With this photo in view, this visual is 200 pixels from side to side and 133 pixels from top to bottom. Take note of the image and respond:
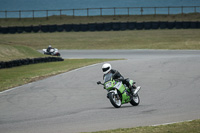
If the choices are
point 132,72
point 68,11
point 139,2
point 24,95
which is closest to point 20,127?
point 24,95

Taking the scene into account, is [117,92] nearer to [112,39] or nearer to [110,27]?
[112,39]

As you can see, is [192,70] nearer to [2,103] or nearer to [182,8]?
[2,103]

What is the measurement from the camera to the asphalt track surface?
25.5 feet

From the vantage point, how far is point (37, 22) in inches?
2357

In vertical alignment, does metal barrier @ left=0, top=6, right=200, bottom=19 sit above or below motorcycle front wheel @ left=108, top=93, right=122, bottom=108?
above

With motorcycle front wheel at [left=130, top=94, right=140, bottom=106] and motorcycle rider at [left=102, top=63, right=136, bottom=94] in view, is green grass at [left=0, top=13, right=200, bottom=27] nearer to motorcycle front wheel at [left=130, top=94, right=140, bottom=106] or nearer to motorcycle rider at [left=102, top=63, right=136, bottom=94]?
motorcycle front wheel at [left=130, top=94, right=140, bottom=106]

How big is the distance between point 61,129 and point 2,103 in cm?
426

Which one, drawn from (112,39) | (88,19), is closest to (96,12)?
(88,19)

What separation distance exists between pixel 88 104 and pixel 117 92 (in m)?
1.01

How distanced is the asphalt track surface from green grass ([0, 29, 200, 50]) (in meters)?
24.1

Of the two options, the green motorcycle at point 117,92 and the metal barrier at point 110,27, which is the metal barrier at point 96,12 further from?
the green motorcycle at point 117,92

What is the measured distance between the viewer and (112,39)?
46.7 m

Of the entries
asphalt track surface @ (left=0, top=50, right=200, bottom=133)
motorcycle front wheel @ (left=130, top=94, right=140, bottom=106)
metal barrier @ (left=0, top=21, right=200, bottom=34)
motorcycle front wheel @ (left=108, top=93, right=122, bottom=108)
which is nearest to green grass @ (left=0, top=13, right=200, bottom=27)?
metal barrier @ (left=0, top=21, right=200, bottom=34)

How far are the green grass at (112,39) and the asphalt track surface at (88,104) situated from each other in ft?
79.1
